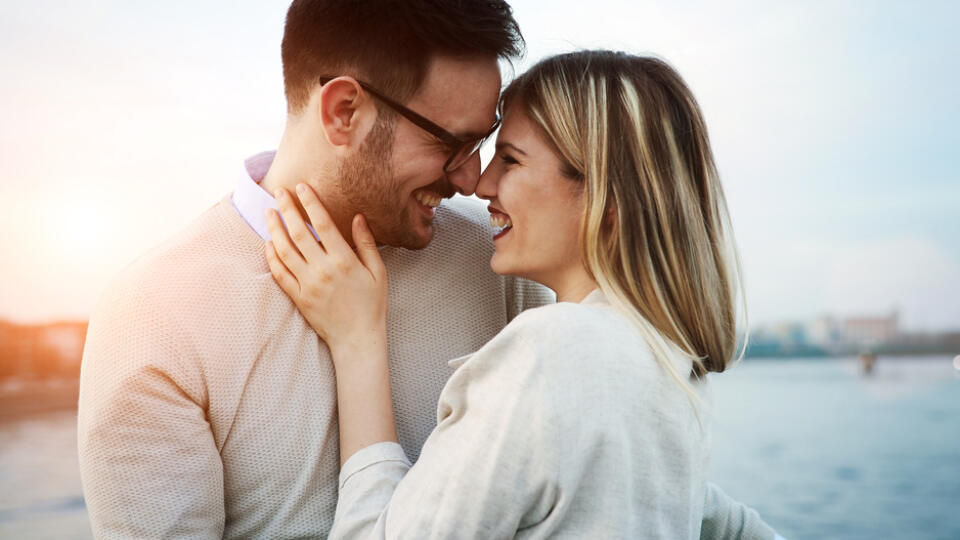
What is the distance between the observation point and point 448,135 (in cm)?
166

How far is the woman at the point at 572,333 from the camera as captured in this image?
3.65 feet

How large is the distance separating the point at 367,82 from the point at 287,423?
0.70 m

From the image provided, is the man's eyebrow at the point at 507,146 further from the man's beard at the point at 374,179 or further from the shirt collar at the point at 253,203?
the shirt collar at the point at 253,203

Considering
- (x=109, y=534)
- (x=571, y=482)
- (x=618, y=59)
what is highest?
(x=618, y=59)

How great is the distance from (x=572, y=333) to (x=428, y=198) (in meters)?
0.67

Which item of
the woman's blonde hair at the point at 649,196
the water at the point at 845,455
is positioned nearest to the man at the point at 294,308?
the woman's blonde hair at the point at 649,196

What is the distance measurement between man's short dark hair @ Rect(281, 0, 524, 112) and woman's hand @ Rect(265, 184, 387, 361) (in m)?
0.28

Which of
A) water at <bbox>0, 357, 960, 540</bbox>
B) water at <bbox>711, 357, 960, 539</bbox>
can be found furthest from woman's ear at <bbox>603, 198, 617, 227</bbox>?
water at <bbox>711, 357, 960, 539</bbox>

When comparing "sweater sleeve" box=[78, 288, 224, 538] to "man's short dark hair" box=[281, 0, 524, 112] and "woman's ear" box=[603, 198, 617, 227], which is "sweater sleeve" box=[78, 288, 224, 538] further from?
"woman's ear" box=[603, 198, 617, 227]

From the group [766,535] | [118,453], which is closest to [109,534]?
[118,453]

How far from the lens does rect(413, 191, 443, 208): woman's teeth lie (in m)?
1.71

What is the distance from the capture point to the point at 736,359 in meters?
1.57

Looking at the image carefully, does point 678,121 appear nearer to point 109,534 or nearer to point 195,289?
point 195,289

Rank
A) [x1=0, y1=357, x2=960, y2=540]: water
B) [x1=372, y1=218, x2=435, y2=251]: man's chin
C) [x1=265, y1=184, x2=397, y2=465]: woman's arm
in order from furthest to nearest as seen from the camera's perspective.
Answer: [x1=0, y1=357, x2=960, y2=540]: water → [x1=372, y1=218, x2=435, y2=251]: man's chin → [x1=265, y1=184, x2=397, y2=465]: woman's arm
